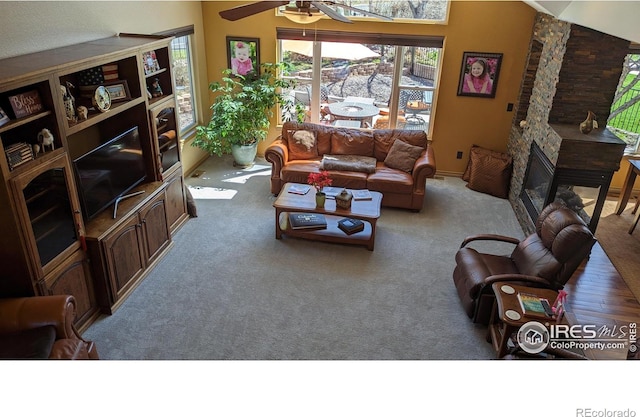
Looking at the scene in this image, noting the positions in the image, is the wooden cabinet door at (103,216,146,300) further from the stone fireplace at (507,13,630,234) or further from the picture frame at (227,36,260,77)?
the stone fireplace at (507,13,630,234)

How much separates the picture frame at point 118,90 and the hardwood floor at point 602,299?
4.37 metres

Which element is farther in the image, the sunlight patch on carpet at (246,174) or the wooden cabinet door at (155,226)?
the sunlight patch on carpet at (246,174)

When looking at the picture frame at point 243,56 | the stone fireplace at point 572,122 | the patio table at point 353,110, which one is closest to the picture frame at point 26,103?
the picture frame at point 243,56

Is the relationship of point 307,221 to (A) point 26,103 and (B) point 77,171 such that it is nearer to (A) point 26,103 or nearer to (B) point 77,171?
(B) point 77,171

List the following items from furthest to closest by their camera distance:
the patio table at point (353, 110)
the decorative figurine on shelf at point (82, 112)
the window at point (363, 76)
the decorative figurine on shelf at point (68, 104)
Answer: the patio table at point (353, 110) < the window at point (363, 76) < the decorative figurine on shelf at point (82, 112) < the decorative figurine on shelf at point (68, 104)

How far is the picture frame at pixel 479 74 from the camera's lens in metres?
6.38

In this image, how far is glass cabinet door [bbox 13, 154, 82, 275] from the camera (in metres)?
3.08

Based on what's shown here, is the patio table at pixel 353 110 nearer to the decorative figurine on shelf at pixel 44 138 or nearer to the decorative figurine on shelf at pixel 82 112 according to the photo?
the decorative figurine on shelf at pixel 82 112

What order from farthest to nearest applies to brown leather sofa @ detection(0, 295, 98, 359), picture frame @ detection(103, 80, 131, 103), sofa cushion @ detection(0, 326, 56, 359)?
picture frame @ detection(103, 80, 131, 103)
brown leather sofa @ detection(0, 295, 98, 359)
sofa cushion @ detection(0, 326, 56, 359)

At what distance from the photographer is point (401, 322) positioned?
4020mm

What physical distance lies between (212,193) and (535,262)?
13.5ft

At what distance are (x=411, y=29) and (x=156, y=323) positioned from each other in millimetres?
5057

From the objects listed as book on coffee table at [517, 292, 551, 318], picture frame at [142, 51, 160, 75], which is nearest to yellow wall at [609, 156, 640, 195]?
book on coffee table at [517, 292, 551, 318]

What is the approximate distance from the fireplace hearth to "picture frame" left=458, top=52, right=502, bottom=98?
158 cm
